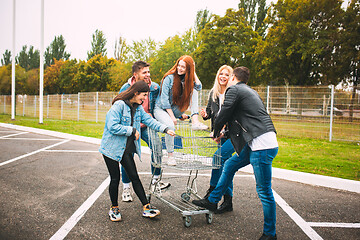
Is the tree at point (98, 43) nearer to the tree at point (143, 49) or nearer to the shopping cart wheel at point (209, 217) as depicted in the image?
the tree at point (143, 49)

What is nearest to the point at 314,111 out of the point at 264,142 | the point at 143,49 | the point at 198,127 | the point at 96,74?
the point at 198,127

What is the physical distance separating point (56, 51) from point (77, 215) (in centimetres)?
7958

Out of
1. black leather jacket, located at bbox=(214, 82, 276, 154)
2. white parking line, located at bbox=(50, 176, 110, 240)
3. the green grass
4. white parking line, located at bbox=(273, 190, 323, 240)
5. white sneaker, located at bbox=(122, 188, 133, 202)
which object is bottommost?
white parking line, located at bbox=(50, 176, 110, 240)

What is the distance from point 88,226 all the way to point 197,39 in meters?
31.0

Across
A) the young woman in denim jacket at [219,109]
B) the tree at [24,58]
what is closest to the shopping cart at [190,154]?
the young woman in denim jacket at [219,109]

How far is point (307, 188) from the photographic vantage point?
5152 mm

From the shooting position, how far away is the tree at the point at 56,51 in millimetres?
73750

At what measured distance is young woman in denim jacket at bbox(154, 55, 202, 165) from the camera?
13.7ft

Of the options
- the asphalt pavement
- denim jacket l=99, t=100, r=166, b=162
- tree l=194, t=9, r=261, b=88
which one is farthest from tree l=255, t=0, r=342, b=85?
denim jacket l=99, t=100, r=166, b=162

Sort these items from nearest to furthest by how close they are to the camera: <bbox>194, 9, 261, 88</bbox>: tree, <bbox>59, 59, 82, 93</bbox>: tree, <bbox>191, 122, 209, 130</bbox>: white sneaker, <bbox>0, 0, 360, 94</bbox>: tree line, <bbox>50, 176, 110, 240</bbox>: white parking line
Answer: <bbox>50, 176, 110, 240</bbox>: white parking line → <bbox>191, 122, 209, 130</bbox>: white sneaker → <bbox>0, 0, 360, 94</bbox>: tree line → <bbox>194, 9, 261, 88</bbox>: tree → <bbox>59, 59, 82, 93</bbox>: tree

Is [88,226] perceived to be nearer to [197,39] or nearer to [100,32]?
[197,39]

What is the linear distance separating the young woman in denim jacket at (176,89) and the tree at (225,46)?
24.7m

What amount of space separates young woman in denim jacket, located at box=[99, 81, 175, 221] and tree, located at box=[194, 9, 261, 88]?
83.8ft

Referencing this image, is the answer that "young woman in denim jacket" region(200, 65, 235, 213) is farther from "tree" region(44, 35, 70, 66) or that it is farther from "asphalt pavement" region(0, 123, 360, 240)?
"tree" region(44, 35, 70, 66)
